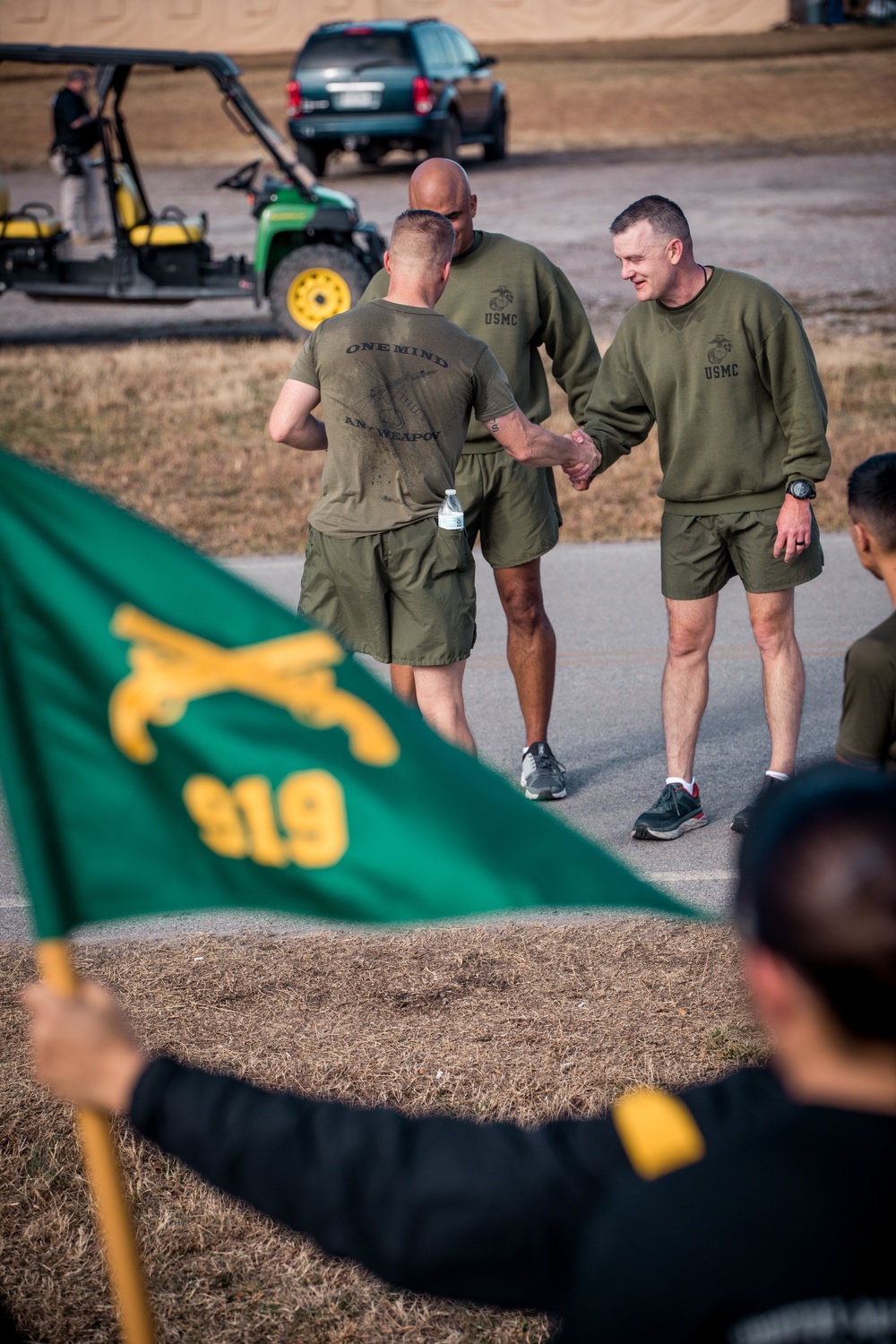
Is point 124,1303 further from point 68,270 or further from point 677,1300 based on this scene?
point 68,270

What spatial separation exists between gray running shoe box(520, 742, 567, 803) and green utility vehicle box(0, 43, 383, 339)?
9.61 meters

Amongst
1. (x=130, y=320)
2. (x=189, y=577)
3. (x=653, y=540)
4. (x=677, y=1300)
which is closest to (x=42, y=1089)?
(x=189, y=577)

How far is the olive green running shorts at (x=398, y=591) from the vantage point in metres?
5.05

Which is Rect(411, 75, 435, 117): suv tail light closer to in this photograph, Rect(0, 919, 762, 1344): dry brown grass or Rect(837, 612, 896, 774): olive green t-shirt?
Rect(0, 919, 762, 1344): dry brown grass

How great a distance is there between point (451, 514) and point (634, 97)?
38.4 meters

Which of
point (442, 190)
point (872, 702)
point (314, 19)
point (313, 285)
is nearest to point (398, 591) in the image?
point (442, 190)

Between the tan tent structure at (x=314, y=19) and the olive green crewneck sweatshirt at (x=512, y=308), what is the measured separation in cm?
4397

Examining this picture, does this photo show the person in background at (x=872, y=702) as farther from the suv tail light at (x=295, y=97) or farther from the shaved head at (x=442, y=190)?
the suv tail light at (x=295, y=97)

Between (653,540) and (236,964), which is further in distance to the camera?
(653,540)

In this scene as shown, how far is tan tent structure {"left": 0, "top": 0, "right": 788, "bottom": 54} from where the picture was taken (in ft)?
154

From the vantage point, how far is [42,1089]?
4.03m

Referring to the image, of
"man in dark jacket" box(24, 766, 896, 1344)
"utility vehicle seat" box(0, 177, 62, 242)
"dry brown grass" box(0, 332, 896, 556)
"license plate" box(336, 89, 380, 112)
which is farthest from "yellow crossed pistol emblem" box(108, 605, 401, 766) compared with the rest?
"license plate" box(336, 89, 380, 112)

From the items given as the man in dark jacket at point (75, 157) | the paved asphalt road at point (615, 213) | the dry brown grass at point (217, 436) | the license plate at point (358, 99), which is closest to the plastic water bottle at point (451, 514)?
the dry brown grass at point (217, 436)

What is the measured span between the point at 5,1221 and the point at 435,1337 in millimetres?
1078
